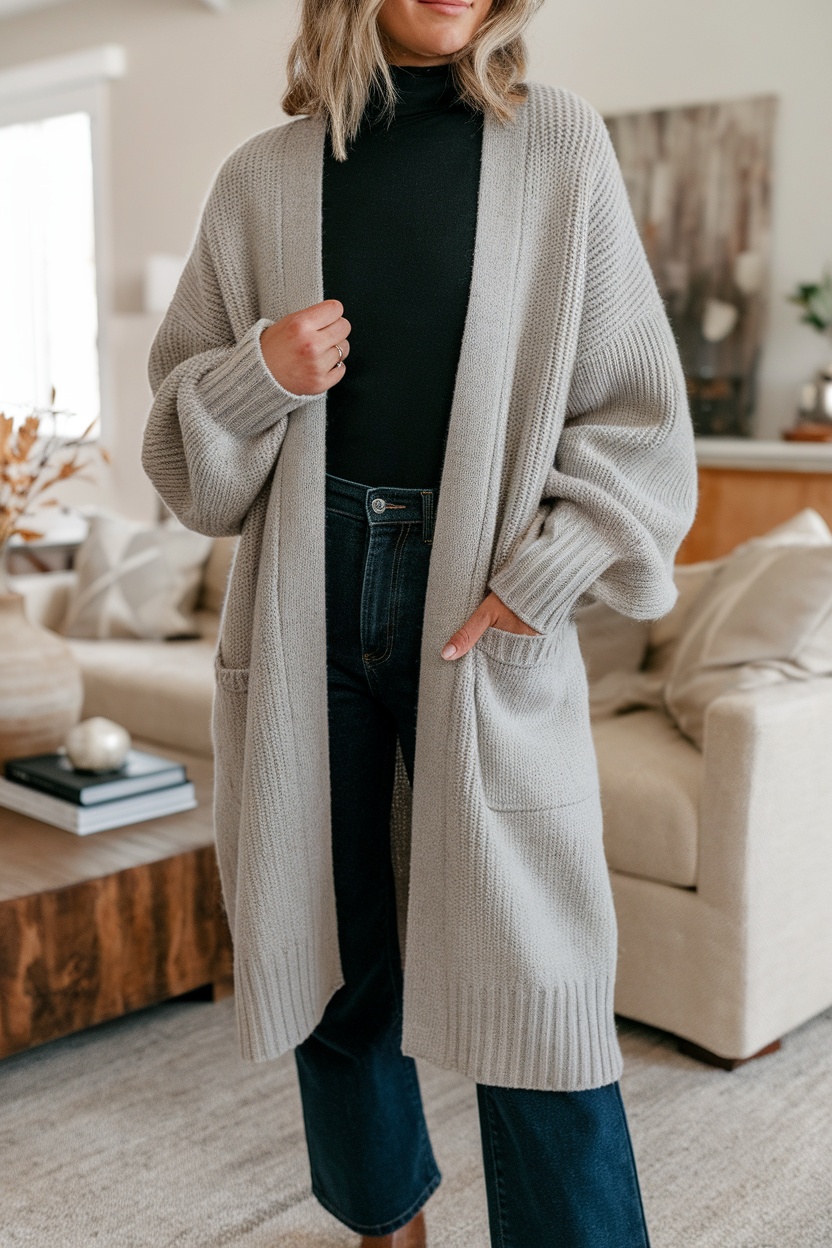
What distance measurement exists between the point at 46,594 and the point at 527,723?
290cm

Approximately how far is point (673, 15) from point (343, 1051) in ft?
12.6

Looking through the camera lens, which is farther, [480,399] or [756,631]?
[756,631]

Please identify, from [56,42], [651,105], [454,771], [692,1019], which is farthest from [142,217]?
[454,771]

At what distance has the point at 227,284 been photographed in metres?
1.23

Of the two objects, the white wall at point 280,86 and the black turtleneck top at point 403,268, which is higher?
the white wall at point 280,86

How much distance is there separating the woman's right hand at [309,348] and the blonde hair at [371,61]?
0.56 ft

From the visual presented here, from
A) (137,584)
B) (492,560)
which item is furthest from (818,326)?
(492,560)

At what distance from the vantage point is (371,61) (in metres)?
1.15

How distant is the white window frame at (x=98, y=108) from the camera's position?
6.05m

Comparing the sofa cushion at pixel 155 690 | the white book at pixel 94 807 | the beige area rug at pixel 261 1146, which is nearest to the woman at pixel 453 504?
the beige area rug at pixel 261 1146

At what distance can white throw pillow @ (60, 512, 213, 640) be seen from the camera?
3.57m

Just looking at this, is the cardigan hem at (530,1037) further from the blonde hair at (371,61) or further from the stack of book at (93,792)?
the stack of book at (93,792)

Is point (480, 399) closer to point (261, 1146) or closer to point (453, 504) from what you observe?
point (453, 504)

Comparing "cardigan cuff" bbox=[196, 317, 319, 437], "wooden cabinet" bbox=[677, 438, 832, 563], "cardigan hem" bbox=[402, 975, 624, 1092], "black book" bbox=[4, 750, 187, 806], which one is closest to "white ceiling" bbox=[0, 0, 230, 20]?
"wooden cabinet" bbox=[677, 438, 832, 563]
